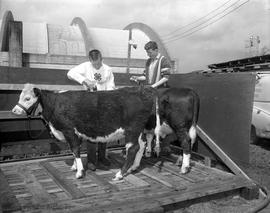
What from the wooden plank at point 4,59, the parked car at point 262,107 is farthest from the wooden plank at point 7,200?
the parked car at point 262,107

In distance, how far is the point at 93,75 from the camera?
20.4 feet

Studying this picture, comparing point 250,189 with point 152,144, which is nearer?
point 250,189

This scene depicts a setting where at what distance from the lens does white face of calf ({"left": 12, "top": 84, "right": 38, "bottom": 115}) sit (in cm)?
537

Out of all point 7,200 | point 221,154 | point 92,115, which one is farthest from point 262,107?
point 7,200

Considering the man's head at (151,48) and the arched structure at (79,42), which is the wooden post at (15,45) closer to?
the arched structure at (79,42)

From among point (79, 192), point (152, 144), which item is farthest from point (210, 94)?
point (79, 192)

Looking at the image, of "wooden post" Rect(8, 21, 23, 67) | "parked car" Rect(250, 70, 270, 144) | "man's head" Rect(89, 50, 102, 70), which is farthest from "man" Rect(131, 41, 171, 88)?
"parked car" Rect(250, 70, 270, 144)

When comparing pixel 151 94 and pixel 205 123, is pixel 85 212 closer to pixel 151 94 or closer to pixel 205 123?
pixel 151 94

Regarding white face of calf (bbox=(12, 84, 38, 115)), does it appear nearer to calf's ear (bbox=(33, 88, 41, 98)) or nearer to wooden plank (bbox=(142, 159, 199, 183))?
calf's ear (bbox=(33, 88, 41, 98))

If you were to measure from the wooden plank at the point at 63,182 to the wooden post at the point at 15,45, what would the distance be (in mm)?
3270

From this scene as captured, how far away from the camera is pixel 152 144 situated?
24.8ft

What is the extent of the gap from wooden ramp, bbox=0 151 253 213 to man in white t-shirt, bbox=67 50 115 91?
1.53m

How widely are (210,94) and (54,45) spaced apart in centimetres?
762

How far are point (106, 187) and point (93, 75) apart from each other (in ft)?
6.79
